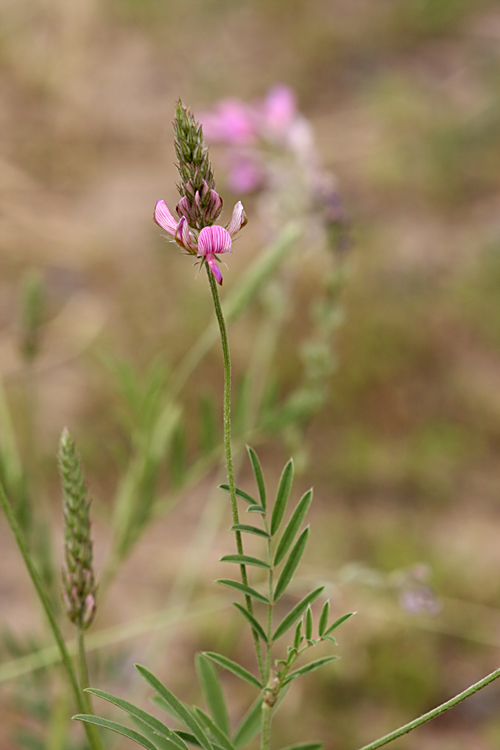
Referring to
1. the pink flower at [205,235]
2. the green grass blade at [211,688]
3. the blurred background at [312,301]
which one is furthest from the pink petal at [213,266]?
the blurred background at [312,301]

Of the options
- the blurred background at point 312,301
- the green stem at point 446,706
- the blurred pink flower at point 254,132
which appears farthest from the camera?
the blurred background at point 312,301

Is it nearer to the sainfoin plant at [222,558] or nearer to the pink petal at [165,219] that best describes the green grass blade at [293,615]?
the sainfoin plant at [222,558]

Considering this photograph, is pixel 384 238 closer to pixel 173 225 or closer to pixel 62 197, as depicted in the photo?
pixel 62 197

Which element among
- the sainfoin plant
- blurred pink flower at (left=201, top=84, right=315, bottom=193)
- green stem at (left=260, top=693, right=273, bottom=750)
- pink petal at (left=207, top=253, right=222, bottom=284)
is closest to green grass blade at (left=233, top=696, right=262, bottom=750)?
the sainfoin plant

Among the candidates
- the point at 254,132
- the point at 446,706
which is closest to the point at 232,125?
the point at 254,132

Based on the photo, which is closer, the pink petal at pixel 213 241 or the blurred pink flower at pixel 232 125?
the pink petal at pixel 213 241

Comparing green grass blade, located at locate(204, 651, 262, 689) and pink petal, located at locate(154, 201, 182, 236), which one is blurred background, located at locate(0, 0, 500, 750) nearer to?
green grass blade, located at locate(204, 651, 262, 689)
